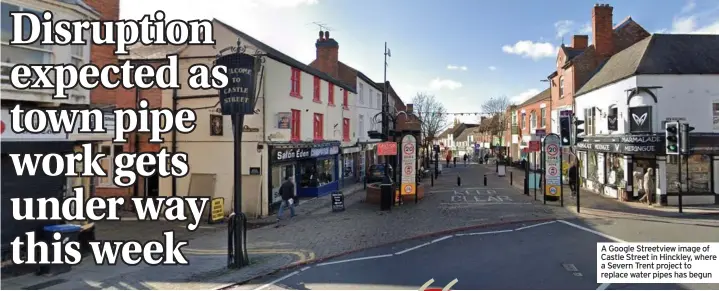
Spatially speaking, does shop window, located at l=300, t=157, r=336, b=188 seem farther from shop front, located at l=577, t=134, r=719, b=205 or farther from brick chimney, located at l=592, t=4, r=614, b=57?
brick chimney, located at l=592, t=4, r=614, b=57

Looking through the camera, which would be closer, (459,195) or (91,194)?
(91,194)

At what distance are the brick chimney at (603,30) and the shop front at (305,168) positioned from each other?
17.1 m

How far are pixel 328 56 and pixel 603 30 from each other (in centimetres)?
1772

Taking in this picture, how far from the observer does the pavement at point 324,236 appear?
8.88 m

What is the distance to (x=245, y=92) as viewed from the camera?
1030cm

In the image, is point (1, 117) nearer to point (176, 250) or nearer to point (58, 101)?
point (58, 101)

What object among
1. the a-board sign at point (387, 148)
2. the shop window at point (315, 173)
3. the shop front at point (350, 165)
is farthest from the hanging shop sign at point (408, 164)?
the shop front at point (350, 165)

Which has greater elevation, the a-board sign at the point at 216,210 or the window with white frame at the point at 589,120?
the window with white frame at the point at 589,120

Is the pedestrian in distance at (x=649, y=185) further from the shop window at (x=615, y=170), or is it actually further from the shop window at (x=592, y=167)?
the shop window at (x=592, y=167)

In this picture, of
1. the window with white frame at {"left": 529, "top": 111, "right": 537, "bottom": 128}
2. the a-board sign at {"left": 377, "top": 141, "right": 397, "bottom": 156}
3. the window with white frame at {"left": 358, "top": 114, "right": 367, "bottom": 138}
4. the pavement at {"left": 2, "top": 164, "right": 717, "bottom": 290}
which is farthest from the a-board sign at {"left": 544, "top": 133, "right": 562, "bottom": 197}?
the window with white frame at {"left": 529, "top": 111, "right": 537, "bottom": 128}

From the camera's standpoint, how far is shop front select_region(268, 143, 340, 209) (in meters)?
18.4

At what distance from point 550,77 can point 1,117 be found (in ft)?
107

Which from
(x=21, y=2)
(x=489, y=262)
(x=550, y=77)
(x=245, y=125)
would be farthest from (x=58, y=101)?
(x=550, y=77)

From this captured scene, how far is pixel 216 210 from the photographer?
50.7 ft
